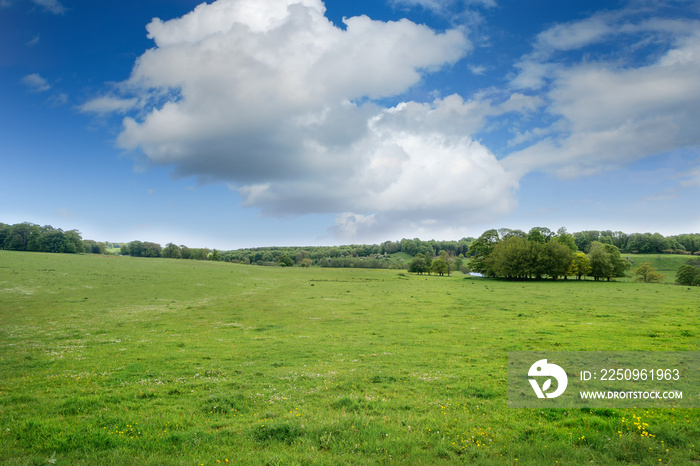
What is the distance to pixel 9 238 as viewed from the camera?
382 ft

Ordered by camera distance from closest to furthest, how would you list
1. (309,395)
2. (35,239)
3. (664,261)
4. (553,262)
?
(309,395)
(553,262)
(35,239)
(664,261)

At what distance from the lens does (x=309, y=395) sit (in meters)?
11.2

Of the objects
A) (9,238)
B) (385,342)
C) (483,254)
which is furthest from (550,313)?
(9,238)

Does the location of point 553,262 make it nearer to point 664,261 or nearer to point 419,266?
point 419,266

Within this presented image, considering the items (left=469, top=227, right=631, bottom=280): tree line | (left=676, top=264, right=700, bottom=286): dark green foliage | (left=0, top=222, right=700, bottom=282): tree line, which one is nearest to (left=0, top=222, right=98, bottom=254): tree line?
(left=0, top=222, right=700, bottom=282): tree line

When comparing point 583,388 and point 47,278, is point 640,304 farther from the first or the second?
point 47,278

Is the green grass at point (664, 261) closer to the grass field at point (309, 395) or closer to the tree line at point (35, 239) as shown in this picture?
the grass field at point (309, 395)

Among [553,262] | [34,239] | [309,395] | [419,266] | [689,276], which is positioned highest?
[34,239]

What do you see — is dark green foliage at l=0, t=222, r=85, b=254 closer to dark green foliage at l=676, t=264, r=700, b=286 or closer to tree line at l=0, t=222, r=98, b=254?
tree line at l=0, t=222, r=98, b=254

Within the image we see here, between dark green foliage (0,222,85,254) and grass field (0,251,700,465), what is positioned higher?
dark green foliage (0,222,85,254)

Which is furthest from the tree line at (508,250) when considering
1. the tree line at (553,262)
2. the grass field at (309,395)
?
the grass field at (309,395)

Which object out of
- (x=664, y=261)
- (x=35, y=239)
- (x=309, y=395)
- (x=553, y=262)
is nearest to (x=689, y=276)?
(x=553, y=262)

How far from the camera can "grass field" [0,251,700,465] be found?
7.50 m

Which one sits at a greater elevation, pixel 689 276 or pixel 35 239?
pixel 35 239
